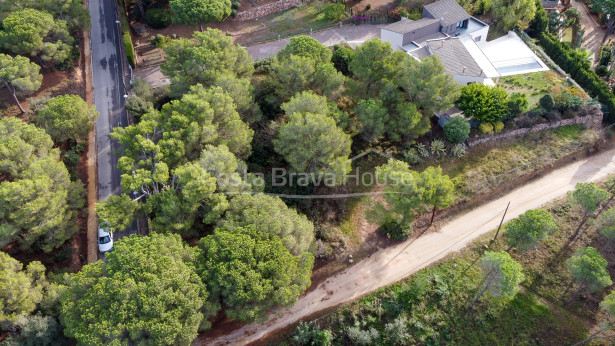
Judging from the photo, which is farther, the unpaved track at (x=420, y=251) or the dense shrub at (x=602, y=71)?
the dense shrub at (x=602, y=71)

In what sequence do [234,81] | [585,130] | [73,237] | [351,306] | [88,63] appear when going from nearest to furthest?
1. [351,306]
2. [73,237]
3. [234,81]
4. [585,130]
5. [88,63]

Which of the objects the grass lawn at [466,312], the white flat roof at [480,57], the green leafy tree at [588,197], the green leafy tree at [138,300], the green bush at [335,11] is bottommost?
the grass lawn at [466,312]

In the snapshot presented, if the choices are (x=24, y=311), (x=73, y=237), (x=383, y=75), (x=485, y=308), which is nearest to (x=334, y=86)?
(x=383, y=75)

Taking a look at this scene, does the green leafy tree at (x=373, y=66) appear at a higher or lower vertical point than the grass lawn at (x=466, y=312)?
higher

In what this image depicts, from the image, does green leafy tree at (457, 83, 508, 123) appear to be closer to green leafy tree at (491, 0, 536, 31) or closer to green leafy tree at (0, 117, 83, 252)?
green leafy tree at (491, 0, 536, 31)

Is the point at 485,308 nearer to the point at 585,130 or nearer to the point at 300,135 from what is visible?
the point at 300,135

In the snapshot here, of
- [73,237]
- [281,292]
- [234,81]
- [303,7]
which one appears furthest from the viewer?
[303,7]

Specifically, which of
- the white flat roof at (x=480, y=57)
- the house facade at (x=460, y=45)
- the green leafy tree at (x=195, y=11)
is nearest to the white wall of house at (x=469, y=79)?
the house facade at (x=460, y=45)

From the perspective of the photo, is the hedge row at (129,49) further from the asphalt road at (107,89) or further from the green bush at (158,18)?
the green bush at (158,18)
